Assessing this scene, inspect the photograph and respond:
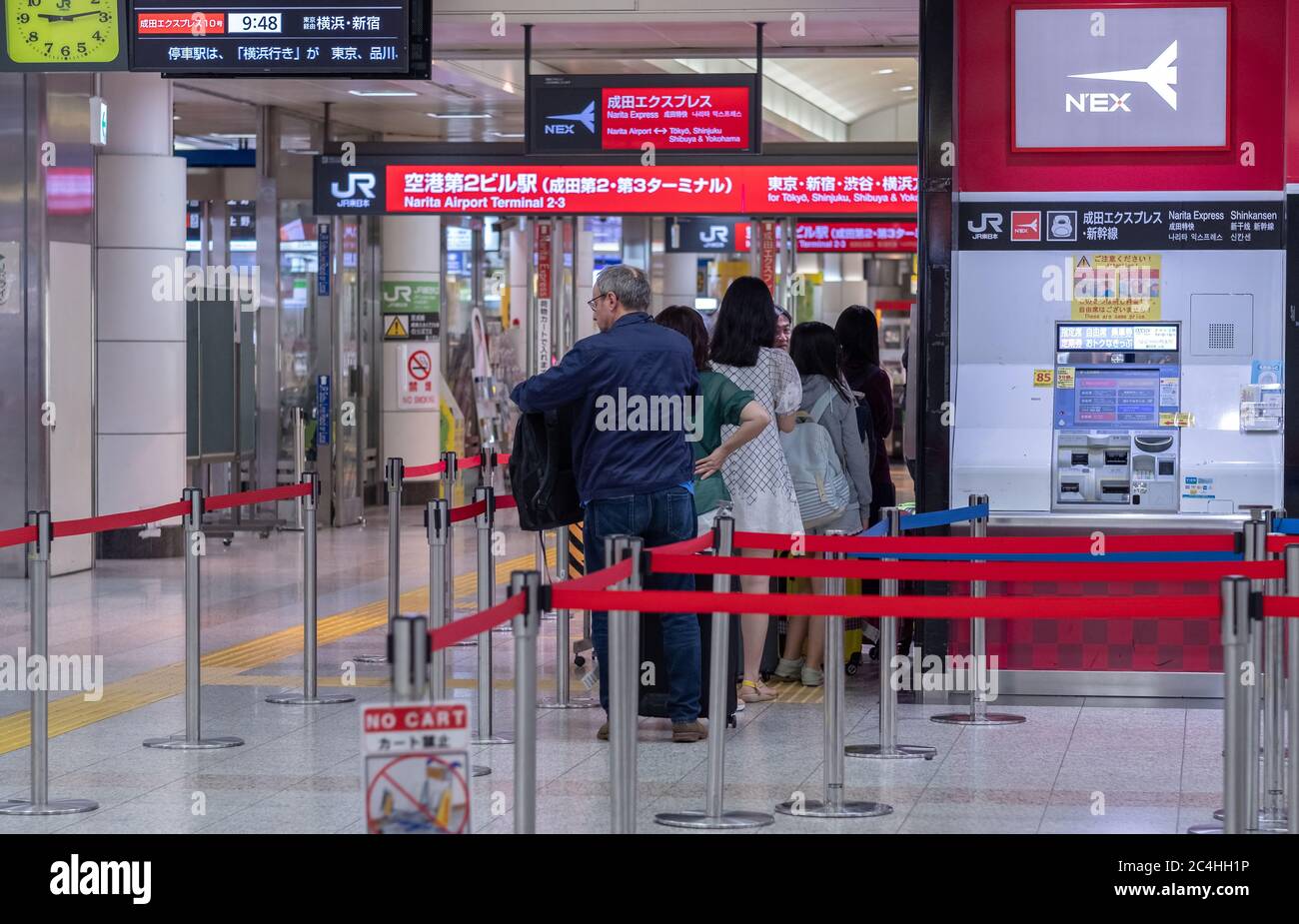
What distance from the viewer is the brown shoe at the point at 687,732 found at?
6.33 meters

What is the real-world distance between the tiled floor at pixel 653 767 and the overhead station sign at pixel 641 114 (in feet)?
9.56

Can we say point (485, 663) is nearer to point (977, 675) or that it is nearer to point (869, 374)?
point (977, 675)

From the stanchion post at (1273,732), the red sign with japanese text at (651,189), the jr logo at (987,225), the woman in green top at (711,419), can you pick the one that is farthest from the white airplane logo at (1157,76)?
the red sign with japanese text at (651,189)

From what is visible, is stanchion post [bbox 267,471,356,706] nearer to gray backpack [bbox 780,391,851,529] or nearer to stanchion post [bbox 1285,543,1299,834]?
gray backpack [bbox 780,391,851,529]

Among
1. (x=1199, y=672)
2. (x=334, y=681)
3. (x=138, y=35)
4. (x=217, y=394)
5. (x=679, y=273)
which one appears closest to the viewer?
(x=1199, y=672)

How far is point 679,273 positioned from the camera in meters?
23.1

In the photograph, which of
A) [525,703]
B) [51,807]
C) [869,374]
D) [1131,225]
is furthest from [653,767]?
[1131,225]

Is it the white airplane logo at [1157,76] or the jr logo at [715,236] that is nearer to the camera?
the white airplane logo at [1157,76]

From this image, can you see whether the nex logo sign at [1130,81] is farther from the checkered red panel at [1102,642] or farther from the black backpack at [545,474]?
the black backpack at [545,474]

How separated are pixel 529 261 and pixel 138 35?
7511 mm

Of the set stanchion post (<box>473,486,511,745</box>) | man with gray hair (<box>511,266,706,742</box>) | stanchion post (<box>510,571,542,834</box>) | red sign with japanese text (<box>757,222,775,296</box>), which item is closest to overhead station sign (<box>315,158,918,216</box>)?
red sign with japanese text (<box>757,222,775,296</box>)

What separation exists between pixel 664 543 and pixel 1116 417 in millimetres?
2020

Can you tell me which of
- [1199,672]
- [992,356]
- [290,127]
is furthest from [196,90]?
[1199,672]
